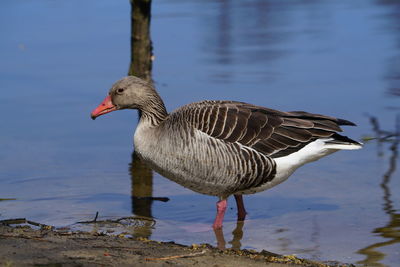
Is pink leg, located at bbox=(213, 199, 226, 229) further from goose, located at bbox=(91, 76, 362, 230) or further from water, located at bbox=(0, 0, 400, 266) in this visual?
water, located at bbox=(0, 0, 400, 266)

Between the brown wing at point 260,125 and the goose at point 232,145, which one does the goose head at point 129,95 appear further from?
the brown wing at point 260,125

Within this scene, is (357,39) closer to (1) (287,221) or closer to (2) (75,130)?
(2) (75,130)

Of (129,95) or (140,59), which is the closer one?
(129,95)

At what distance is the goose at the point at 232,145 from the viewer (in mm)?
7641

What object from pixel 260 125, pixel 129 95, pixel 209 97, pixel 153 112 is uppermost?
pixel 209 97

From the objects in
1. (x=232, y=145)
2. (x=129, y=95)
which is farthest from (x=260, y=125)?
(x=129, y=95)

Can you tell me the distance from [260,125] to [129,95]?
1.40 m

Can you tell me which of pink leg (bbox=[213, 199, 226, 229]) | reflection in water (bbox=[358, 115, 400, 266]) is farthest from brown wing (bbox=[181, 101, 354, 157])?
reflection in water (bbox=[358, 115, 400, 266])

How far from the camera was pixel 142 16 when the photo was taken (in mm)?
10055

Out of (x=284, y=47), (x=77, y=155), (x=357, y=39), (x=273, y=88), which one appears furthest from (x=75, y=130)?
(x=357, y=39)

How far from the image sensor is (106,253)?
5848 millimetres

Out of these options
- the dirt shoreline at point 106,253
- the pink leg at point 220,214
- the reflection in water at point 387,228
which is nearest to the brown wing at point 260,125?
the pink leg at point 220,214

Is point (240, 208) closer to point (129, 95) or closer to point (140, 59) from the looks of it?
point (129, 95)

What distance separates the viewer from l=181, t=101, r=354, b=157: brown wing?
770 cm
